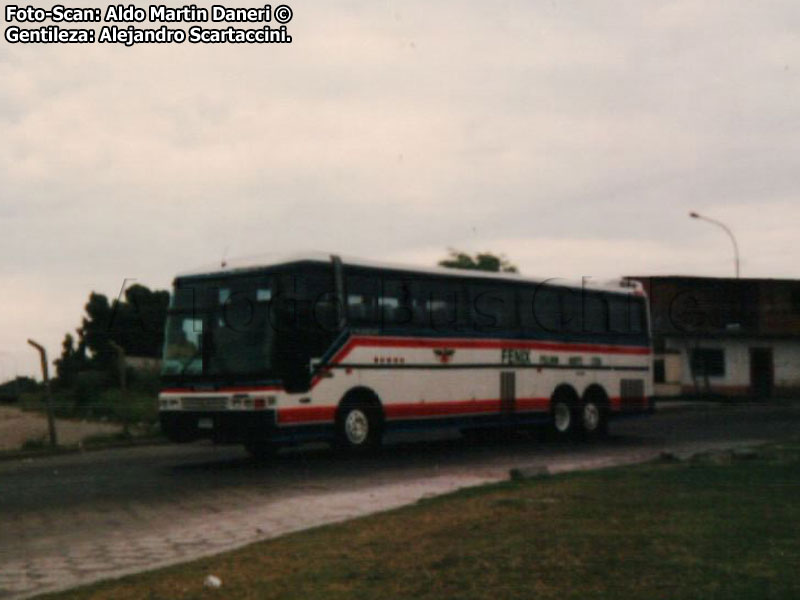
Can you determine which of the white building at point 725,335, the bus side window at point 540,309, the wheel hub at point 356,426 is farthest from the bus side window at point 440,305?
the white building at point 725,335

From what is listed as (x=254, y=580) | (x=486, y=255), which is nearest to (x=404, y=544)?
(x=254, y=580)

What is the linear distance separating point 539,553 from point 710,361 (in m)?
52.7

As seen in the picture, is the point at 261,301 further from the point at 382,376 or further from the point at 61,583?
the point at 61,583

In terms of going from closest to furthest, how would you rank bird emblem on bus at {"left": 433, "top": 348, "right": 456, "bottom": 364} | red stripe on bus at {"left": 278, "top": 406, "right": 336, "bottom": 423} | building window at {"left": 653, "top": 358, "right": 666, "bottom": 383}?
red stripe on bus at {"left": 278, "top": 406, "right": 336, "bottom": 423}
bird emblem on bus at {"left": 433, "top": 348, "right": 456, "bottom": 364}
building window at {"left": 653, "top": 358, "right": 666, "bottom": 383}

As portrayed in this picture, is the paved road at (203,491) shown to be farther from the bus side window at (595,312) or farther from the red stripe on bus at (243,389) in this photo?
the bus side window at (595,312)

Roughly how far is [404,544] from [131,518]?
424 cm

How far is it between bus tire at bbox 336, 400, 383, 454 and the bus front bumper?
5.44ft

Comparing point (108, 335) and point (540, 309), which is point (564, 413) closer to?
point (540, 309)

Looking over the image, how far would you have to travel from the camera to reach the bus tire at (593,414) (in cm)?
2321

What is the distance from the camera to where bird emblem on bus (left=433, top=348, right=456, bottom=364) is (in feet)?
65.6

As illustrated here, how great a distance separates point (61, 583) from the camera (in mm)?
7512

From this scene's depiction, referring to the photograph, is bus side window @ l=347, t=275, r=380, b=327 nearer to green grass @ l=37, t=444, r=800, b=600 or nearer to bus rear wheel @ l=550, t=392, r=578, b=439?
bus rear wheel @ l=550, t=392, r=578, b=439

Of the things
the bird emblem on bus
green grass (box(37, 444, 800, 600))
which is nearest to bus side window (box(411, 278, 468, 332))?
the bird emblem on bus

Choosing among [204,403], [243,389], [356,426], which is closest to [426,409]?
[356,426]
